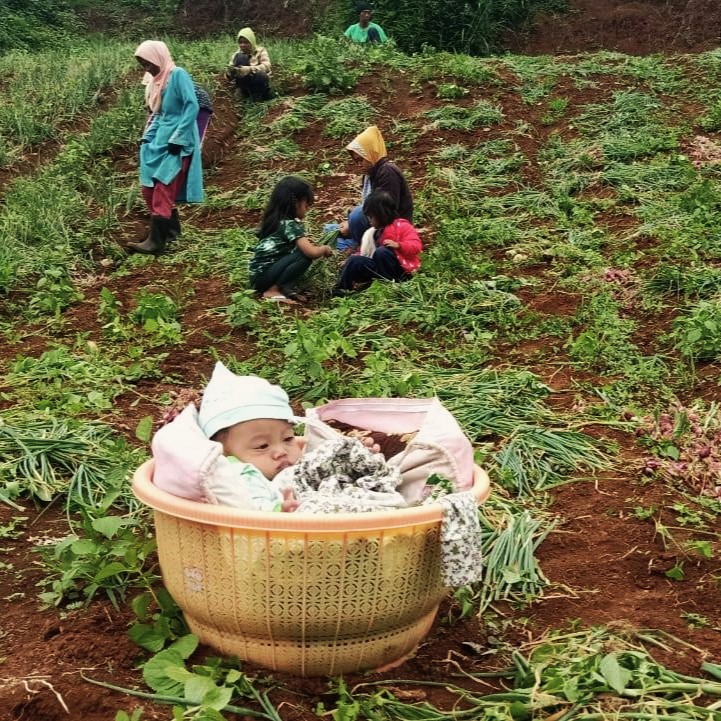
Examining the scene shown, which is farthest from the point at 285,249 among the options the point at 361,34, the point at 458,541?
the point at 361,34

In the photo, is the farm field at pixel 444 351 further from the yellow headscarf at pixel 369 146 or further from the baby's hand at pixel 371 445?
the yellow headscarf at pixel 369 146

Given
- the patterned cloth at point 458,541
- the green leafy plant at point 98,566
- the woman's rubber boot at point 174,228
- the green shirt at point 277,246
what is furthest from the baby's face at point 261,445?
the woman's rubber boot at point 174,228

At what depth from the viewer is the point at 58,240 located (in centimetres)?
670

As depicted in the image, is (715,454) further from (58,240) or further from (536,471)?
(58,240)

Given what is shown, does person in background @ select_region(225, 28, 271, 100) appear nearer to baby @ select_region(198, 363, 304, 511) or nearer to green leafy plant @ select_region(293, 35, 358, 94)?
green leafy plant @ select_region(293, 35, 358, 94)

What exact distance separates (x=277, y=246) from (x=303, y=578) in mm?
3917

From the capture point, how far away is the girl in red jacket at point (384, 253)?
18.9 ft

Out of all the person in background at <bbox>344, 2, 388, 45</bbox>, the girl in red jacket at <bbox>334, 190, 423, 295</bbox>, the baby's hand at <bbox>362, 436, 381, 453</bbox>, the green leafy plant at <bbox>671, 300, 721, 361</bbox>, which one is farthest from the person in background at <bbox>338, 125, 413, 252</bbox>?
the person in background at <bbox>344, 2, 388, 45</bbox>

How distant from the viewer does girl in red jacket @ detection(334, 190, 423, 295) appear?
5754mm

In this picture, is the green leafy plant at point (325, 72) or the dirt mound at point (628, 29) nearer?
the green leafy plant at point (325, 72)

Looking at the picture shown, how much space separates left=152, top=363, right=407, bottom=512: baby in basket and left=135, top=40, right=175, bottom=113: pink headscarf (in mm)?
4389

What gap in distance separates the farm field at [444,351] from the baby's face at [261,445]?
430 mm

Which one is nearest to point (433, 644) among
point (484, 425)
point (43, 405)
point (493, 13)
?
point (484, 425)

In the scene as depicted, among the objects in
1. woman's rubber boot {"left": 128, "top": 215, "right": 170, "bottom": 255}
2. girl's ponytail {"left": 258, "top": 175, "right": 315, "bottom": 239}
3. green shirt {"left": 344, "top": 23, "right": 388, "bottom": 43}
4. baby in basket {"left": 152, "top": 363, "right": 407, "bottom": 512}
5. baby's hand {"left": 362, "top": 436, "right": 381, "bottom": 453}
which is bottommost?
woman's rubber boot {"left": 128, "top": 215, "right": 170, "bottom": 255}
